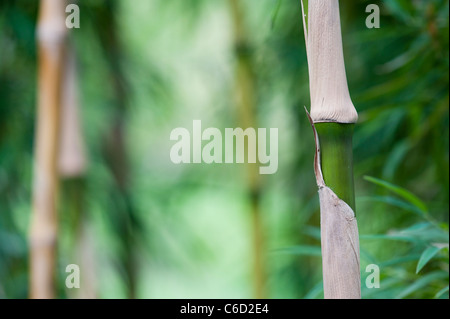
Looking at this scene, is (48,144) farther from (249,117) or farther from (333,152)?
(249,117)

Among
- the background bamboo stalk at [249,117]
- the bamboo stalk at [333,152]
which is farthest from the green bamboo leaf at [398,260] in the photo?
the background bamboo stalk at [249,117]

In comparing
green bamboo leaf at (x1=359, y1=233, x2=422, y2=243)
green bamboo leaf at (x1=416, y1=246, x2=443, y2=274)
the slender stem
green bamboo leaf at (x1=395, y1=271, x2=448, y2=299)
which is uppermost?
the slender stem

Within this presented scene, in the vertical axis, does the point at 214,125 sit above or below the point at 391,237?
above

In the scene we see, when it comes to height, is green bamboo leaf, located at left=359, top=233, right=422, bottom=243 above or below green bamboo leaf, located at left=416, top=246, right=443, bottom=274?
above

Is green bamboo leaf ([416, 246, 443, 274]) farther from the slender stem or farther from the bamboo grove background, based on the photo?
the slender stem

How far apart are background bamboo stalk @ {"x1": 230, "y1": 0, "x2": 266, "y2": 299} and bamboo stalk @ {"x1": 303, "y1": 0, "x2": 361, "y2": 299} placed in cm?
82

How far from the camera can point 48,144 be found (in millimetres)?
482

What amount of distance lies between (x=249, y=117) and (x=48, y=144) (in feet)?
2.24

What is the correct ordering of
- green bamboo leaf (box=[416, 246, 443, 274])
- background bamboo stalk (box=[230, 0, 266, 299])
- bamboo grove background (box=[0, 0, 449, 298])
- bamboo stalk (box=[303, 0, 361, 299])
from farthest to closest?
background bamboo stalk (box=[230, 0, 266, 299]), bamboo grove background (box=[0, 0, 449, 298]), green bamboo leaf (box=[416, 246, 443, 274]), bamboo stalk (box=[303, 0, 361, 299])

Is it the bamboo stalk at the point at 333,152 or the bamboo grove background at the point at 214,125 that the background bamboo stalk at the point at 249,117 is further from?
the bamboo stalk at the point at 333,152

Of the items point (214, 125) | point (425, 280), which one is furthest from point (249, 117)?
point (425, 280)

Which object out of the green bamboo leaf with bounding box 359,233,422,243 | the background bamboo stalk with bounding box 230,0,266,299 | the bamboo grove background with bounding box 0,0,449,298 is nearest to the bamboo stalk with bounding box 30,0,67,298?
the bamboo grove background with bounding box 0,0,449,298

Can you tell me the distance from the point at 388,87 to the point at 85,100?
32.8 inches

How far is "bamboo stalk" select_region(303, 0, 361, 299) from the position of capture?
0.86 ft
